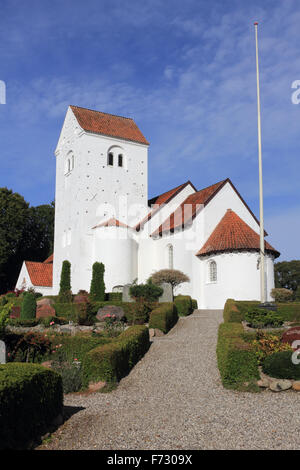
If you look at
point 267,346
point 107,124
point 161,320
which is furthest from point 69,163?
point 267,346

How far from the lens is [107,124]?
35312 millimetres

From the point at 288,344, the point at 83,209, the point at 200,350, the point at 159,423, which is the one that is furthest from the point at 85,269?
the point at 159,423

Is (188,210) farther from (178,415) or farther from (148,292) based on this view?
(178,415)

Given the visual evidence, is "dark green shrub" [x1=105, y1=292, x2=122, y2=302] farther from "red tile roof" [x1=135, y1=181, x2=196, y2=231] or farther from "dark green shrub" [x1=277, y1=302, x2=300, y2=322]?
"dark green shrub" [x1=277, y1=302, x2=300, y2=322]

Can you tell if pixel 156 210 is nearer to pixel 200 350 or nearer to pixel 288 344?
pixel 200 350

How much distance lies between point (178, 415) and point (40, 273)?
33756 mm

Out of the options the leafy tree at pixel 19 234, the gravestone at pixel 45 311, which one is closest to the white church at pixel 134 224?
the leafy tree at pixel 19 234

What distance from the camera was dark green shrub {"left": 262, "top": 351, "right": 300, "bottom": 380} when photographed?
969 centimetres

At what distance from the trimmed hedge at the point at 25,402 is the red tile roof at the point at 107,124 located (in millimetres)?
28605

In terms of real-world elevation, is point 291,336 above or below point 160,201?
below

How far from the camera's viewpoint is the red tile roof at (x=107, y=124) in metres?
34.1
